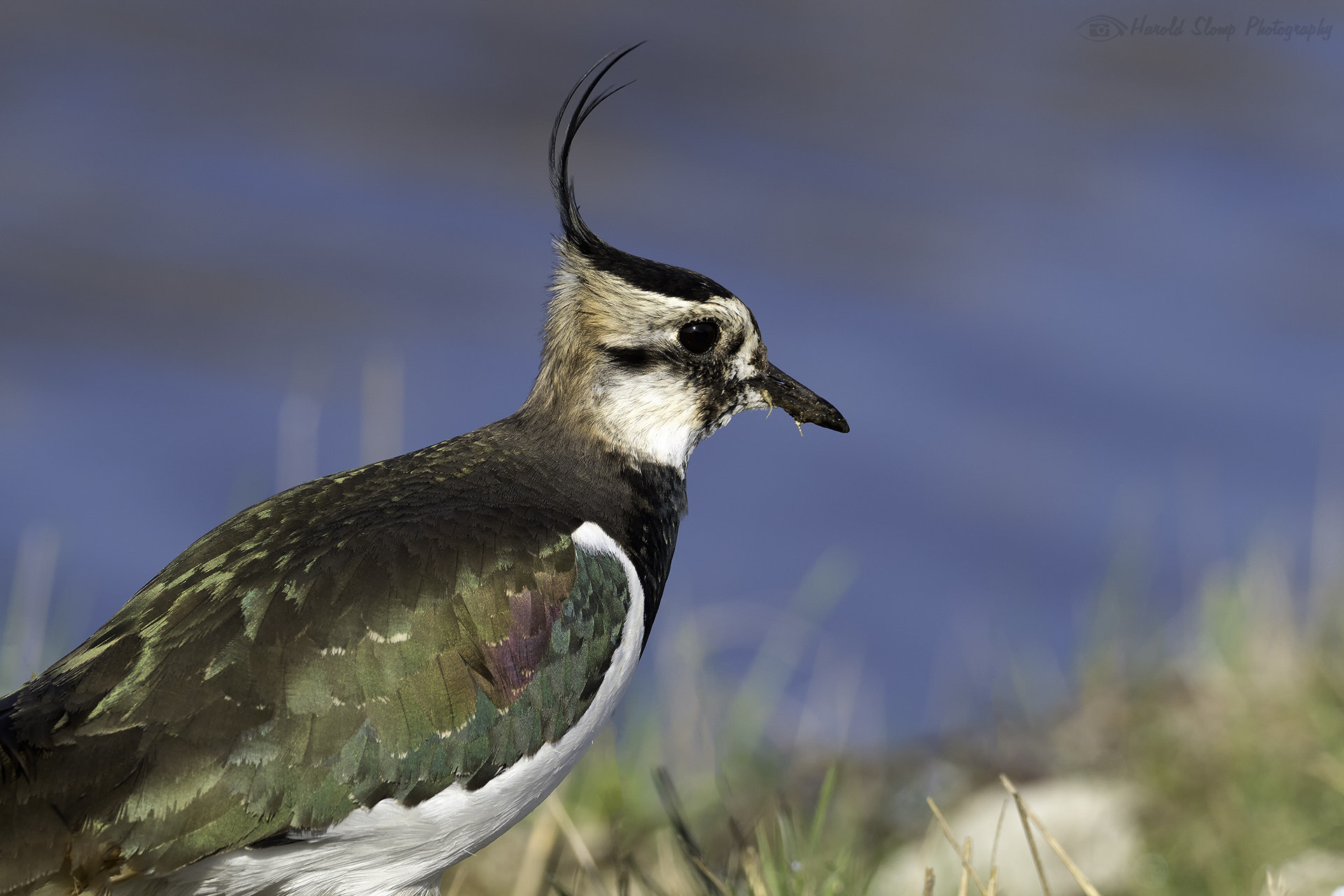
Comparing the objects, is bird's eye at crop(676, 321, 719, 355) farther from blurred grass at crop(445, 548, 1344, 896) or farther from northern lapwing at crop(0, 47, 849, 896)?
blurred grass at crop(445, 548, 1344, 896)

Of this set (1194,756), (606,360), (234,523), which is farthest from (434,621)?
(1194,756)

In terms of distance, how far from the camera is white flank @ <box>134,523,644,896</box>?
391 centimetres

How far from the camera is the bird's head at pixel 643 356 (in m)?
5.17

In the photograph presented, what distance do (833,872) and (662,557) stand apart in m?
1.15

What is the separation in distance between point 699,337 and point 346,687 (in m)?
1.88

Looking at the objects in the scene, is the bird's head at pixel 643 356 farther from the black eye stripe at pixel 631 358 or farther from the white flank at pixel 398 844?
the white flank at pixel 398 844

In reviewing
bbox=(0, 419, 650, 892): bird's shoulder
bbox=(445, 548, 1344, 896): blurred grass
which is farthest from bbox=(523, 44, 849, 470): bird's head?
bbox=(445, 548, 1344, 896): blurred grass

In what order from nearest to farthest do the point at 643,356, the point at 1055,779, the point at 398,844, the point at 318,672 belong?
1. the point at 318,672
2. the point at 398,844
3. the point at 643,356
4. the point at 1055,779

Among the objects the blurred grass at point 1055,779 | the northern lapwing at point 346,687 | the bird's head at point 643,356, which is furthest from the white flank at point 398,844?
the bird's head at point 643,356

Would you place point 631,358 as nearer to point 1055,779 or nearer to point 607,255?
point 607,255

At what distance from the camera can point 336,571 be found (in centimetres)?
412

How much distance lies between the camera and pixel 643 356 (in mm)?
5219

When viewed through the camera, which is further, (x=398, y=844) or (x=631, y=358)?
(x=631, y=358)

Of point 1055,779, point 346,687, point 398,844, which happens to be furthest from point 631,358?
point 1055,779
